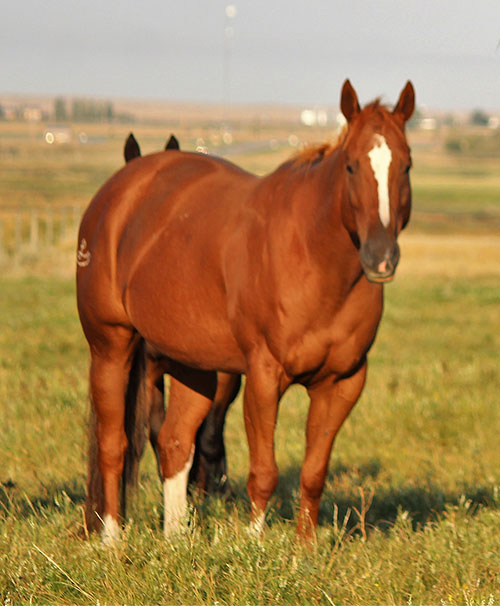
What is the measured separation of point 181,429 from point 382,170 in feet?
7.33

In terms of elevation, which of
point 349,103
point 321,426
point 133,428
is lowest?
point 133,428

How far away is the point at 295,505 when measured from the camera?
536 centimetres

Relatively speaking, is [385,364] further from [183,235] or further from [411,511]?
[183,235]

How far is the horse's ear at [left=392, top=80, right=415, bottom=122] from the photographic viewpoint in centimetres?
427

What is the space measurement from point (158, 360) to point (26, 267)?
66.4ft

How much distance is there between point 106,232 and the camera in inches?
221

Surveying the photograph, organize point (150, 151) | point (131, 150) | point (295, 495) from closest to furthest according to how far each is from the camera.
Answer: point (295, 495) < point (131, 150) < point (150, 151)

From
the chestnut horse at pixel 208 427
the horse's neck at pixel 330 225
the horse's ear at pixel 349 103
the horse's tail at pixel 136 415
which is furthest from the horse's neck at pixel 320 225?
the chestnut horse at pixel 208 427

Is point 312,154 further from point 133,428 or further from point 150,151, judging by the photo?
point 150,151

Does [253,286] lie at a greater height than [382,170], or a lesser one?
lesser

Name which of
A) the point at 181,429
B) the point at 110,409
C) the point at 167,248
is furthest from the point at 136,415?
the point at 167,248

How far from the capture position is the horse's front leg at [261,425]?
4465 mm

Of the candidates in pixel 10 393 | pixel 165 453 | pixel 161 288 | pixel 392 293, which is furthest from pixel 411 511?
pixel 392 293

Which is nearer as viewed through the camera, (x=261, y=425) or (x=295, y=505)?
(x=261, y=425)
